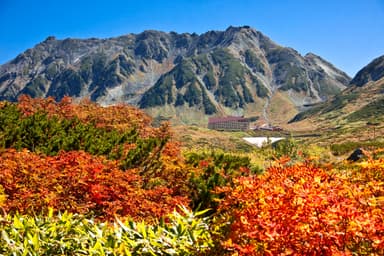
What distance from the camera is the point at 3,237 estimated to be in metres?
4.86

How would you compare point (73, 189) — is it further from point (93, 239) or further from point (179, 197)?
point (93, 239)

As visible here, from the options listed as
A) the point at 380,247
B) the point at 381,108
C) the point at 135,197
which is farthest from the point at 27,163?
the point at 381,108

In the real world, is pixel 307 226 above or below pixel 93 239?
above

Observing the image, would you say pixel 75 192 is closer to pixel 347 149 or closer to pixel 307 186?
pixel 307 186

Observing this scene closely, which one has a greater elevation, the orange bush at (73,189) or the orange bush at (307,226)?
the orange bush at (307,226)

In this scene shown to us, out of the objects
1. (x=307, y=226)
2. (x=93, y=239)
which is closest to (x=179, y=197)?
(x=93, y=239)

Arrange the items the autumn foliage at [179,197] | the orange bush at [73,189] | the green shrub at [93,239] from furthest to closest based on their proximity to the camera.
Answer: the orange bush at [73,189] < the green shrub at [93,239] < the autumn foliage at [179,197]

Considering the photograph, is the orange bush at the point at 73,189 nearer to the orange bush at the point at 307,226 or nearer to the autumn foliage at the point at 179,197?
the autumn foliage at the point at 179,197

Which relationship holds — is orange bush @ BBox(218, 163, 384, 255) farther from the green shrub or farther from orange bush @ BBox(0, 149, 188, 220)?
orange bush @ BBox(0, 149, 188, 220)

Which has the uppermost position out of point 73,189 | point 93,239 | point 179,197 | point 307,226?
point 307,226

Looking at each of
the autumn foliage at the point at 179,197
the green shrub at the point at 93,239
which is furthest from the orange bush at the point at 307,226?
the green shrub at the point at 93,239

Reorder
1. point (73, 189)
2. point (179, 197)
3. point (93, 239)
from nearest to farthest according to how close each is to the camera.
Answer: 1. point (93, 239)
2. point (73, 189)
3. point (179, 197)

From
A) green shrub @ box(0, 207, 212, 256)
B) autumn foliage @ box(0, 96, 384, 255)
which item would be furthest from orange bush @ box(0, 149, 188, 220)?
green shrub @ box(0, 207, 212, 256)

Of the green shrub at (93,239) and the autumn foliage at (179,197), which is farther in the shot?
the green shrub at (93,239)
